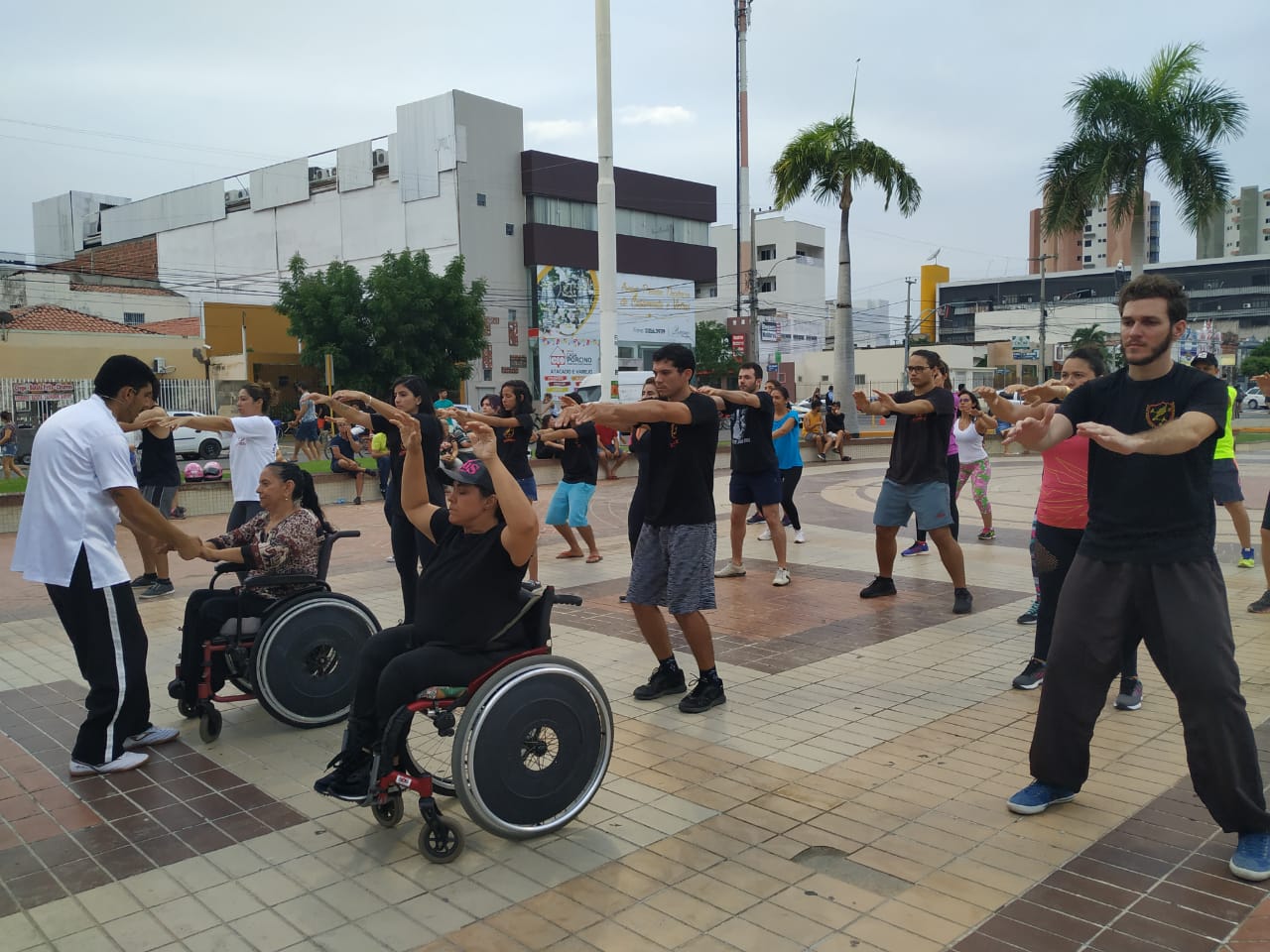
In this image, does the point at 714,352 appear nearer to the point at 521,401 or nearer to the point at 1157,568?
the point at 521,401

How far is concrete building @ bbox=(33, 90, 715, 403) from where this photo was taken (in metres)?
45.2

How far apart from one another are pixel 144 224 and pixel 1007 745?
62.8 m

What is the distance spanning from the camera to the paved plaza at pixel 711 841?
3205mm

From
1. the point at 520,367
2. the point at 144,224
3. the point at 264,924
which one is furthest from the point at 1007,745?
the point at 144,224

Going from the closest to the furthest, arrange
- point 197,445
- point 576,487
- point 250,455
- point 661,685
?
1. point 661,685
2. point 250,455
3. point 576,487
4. point 197,445

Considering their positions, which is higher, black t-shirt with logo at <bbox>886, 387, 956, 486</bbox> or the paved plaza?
black t-shirt with logo at <bbox>886, 387, 956, 486</bbox>

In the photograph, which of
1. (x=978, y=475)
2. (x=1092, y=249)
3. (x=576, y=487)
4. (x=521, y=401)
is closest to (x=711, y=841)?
(x=521, y=401)

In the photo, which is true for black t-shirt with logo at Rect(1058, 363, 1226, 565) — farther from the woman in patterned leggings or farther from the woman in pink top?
the woman in patterned leggings

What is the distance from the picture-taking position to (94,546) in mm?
4523

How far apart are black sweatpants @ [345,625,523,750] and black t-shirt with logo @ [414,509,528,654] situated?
51 mm

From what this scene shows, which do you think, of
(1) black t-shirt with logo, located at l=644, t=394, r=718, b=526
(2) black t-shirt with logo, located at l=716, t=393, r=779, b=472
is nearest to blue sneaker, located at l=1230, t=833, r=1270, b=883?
(1) black t-shirt with logo, located at l=644, t=394, r=718, b=526

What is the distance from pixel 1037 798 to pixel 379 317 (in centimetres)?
3427

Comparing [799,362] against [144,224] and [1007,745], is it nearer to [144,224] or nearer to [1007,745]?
[144,224]

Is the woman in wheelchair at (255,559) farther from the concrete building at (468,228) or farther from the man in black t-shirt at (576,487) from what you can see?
the concrete building at (468,228)
